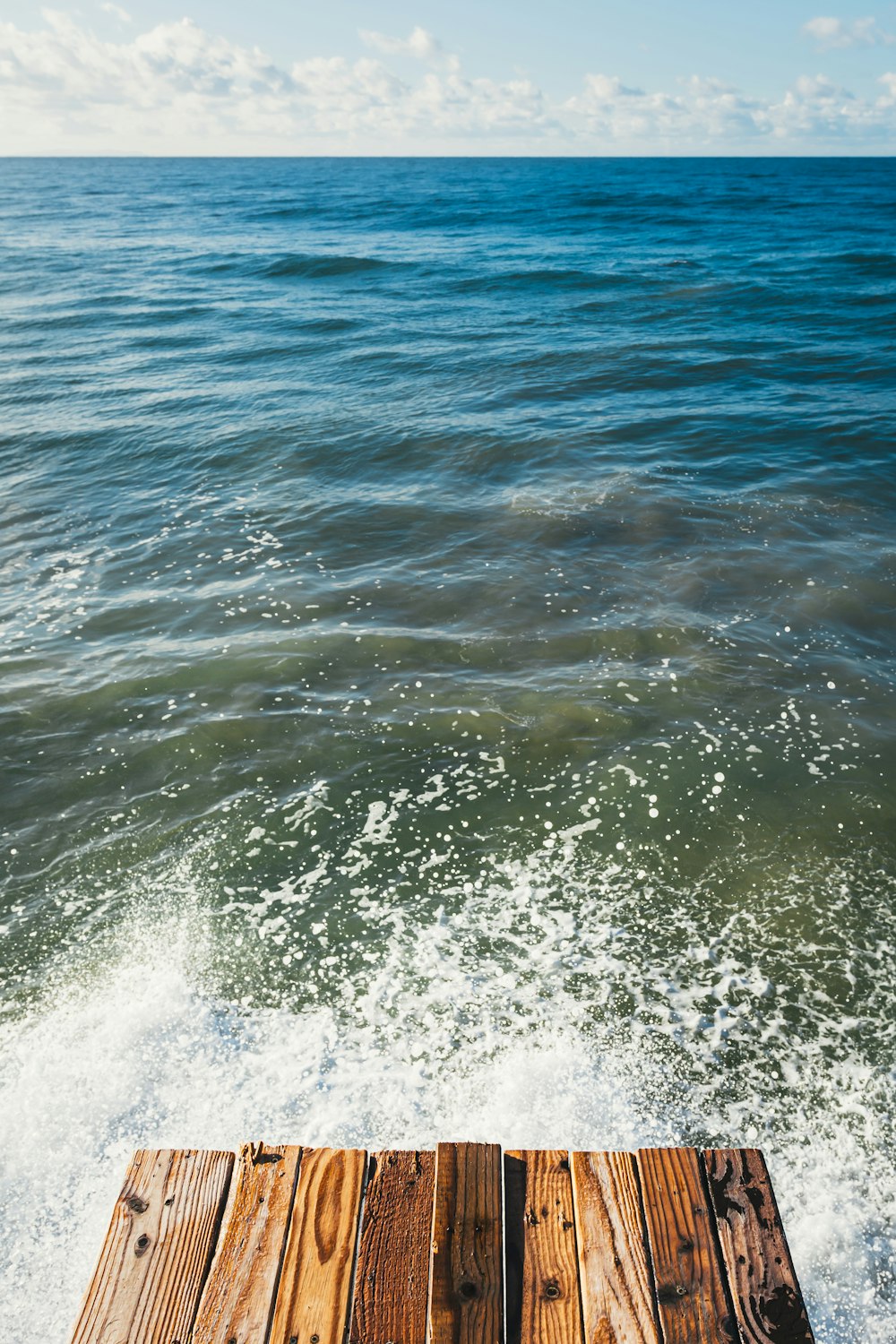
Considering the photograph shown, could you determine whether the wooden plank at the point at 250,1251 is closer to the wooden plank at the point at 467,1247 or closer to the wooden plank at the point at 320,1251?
the wooden plank at the point at 320,1251

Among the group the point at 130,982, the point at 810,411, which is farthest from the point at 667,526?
the point at 130,982

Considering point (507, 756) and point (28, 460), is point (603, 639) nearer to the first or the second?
point (507, 756)

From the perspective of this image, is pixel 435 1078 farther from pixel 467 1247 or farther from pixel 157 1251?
pixel 157 1251

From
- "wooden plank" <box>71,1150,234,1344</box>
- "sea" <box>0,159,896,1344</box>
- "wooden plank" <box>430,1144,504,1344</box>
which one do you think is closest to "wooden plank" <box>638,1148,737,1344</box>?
"wooden plank" <box>430,1144,504,1344</box>

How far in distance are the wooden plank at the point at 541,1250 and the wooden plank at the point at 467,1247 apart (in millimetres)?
78

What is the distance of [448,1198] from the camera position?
321 centimetres

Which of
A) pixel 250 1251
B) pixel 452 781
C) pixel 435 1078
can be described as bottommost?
pixel 435 1078

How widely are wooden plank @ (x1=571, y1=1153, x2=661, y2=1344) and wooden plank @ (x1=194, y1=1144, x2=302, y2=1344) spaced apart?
3.79 feet

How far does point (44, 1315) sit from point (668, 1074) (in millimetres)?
3423

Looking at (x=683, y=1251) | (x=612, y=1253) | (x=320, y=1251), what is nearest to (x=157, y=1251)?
(x=320, y=1251)

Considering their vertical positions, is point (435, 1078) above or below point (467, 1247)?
below

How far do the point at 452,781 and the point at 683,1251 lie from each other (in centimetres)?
Result: 441

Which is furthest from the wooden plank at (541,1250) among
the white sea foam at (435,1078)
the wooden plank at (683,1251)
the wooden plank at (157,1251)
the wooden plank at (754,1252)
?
the white sea foam at (435,1078)

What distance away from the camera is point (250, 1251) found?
3.14m
